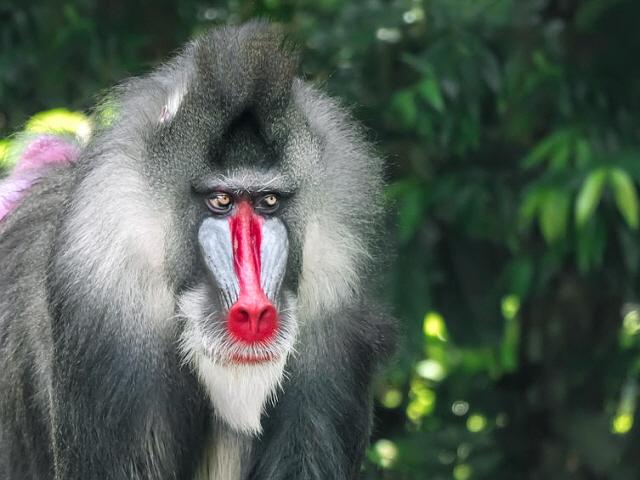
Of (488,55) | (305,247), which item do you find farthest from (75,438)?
(488,55)

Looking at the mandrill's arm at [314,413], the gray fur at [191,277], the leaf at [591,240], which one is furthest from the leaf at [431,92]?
the mandrill's arm at [314,413]

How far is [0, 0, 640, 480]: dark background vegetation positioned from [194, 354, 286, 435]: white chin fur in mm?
1297

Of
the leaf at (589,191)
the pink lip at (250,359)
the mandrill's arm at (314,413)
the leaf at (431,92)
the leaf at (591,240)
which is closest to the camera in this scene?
the pink lip at (250,359)

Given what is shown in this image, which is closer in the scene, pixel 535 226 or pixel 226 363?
pixel 226 363

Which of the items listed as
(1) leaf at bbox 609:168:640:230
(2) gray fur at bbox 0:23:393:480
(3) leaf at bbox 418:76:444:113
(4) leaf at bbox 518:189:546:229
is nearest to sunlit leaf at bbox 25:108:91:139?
(2) gray fur at bbox 0:23:393:480

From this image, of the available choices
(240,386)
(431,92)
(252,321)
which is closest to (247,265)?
(252,321)

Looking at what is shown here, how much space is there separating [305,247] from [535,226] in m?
2.59

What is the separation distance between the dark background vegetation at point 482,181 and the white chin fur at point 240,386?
1.30m

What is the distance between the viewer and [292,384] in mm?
→ 4457

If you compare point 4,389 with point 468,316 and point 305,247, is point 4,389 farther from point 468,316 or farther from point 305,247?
point 468,316

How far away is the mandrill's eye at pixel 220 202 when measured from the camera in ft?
13.2

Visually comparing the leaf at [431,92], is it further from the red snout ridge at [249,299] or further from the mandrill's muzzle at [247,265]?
the red snout ridge at [249,299]

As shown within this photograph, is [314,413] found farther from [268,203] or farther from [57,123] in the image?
[57,123]

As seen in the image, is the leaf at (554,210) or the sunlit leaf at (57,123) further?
the sunlit leaf at (57,123)
